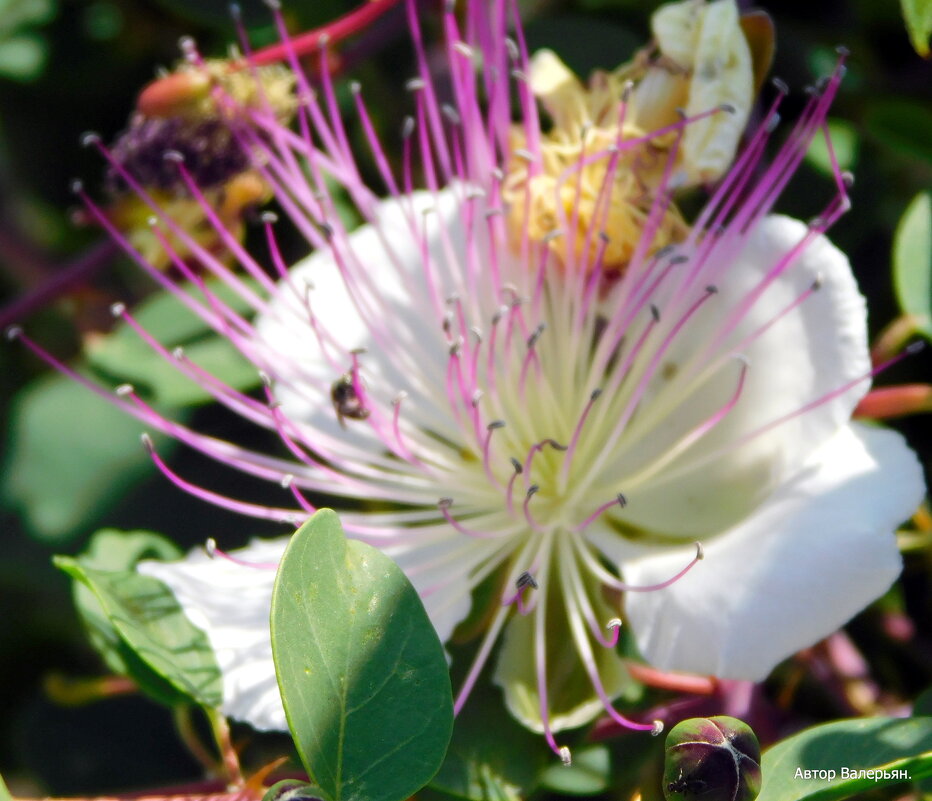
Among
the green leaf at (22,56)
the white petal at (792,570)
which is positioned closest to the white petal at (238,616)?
the white petal at (792,570)

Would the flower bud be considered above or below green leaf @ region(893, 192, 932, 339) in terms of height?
below

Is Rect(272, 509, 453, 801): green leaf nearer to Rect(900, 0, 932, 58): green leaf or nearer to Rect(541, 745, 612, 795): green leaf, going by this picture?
Rect(541, 745, 612, 795): green leaf

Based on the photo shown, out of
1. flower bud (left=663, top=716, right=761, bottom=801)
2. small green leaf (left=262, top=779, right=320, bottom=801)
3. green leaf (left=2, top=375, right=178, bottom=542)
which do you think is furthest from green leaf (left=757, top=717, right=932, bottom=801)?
green leaf (left=2, top=375, right=178, bottom=542)

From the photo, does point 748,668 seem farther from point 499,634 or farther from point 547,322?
point 547,322

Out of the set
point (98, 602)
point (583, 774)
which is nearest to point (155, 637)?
point (98, 602)

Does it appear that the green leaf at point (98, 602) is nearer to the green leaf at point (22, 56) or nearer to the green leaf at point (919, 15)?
the green leaf at point (22, 56)

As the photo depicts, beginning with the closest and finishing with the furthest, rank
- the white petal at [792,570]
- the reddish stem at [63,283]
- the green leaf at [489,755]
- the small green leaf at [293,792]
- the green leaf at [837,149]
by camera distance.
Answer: the small green leaf at [293,792] → the white petal at [792,570] → the green leaf at [489,755] → the green leaf at [837,149] → the reddish stem at [63,283]
